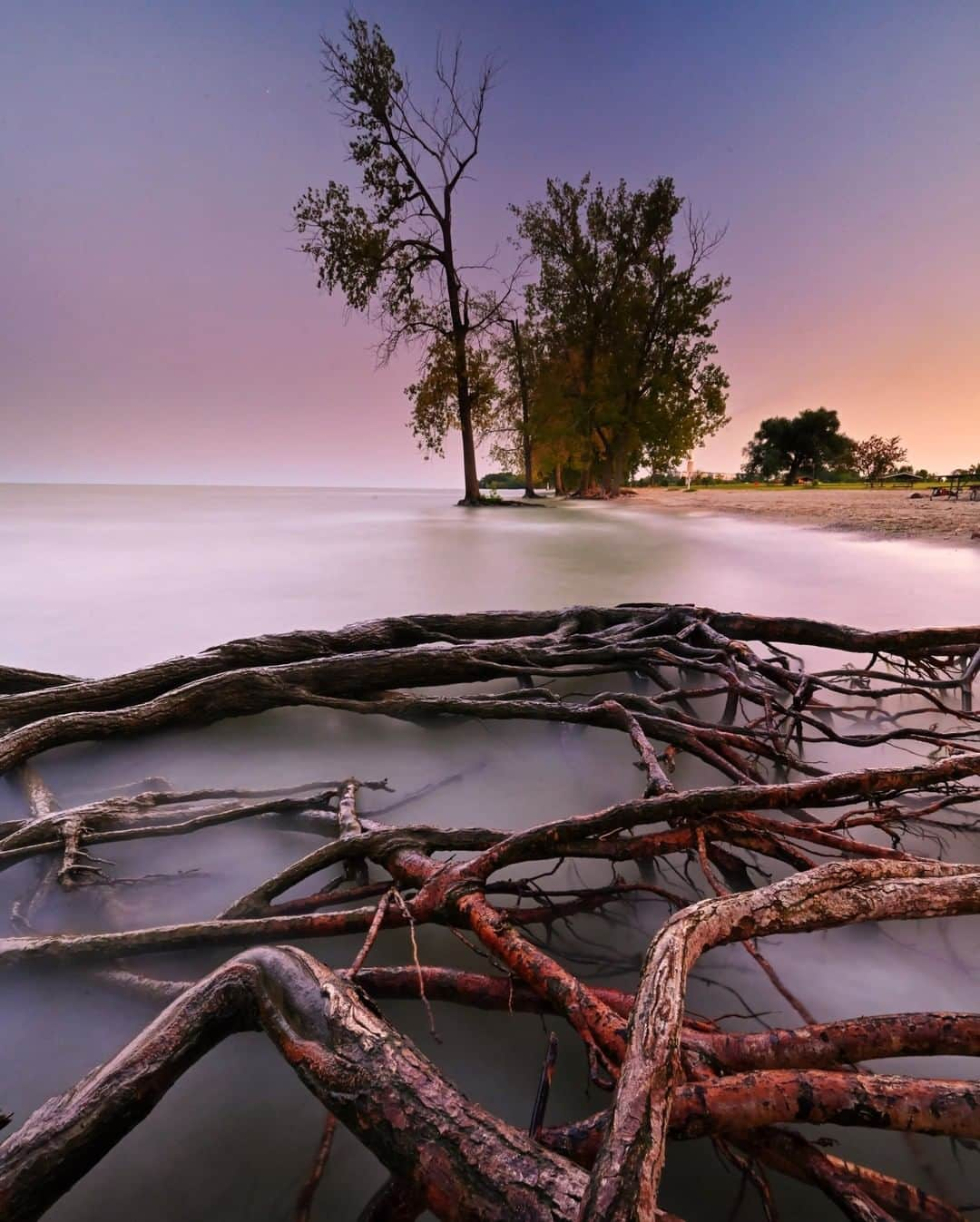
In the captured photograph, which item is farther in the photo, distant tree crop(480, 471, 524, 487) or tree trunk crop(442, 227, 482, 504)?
distant tree crop(480, 471, 524, 487)

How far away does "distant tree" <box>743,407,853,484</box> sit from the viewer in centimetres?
1941

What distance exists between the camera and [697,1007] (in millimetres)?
970

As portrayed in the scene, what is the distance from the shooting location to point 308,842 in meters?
1.44

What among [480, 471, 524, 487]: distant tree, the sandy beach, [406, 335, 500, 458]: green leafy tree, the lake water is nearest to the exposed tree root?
the lake water

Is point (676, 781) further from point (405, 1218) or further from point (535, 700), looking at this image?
point (405, 1218)

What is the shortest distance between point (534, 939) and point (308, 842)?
65 cm

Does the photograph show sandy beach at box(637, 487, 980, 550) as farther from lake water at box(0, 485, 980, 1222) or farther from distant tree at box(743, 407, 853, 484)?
distant tree at box(743, 407, 853, 484)

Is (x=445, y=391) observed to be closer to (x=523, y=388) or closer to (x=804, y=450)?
Result: (x=523, y=388)

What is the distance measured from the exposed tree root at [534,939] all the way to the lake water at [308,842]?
0.22 feet

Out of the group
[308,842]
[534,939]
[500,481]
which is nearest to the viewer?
[534,939]

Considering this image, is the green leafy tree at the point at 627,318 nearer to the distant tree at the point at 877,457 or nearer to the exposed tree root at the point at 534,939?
the distant tree at the point at 877,457

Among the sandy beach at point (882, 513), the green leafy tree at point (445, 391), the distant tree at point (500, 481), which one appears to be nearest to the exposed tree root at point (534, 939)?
the sandy beach at point (882, 513)

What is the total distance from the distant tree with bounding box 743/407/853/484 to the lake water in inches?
661

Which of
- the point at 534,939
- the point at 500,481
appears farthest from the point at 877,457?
the point at 500,481
